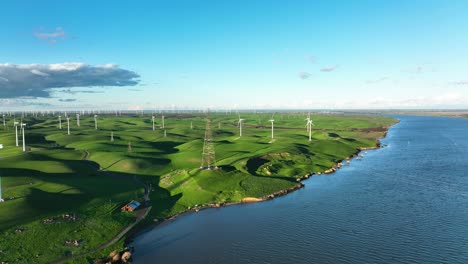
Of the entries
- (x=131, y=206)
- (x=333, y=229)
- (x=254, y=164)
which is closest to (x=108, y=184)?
(x=131, y=206)

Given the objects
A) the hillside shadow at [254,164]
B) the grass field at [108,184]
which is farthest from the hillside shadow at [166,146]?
the hillside shadow at [254,164]

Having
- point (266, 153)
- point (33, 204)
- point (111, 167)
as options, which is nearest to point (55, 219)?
point (33, 204)

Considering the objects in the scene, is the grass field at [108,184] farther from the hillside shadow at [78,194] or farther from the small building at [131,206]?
the small building at [131,206]

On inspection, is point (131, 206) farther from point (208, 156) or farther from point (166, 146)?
point (166, 146)

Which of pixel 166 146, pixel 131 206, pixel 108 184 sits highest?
pixel 166 146

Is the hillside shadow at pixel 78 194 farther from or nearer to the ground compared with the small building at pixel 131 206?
farther from the ground

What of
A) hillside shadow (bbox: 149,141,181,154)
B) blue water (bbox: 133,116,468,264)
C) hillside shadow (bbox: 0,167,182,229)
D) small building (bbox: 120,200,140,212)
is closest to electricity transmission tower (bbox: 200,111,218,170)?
hillside shadow (bbox: 0,167,182,229)

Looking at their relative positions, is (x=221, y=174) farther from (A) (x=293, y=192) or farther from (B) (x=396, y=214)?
(B) (x=396, y=214)

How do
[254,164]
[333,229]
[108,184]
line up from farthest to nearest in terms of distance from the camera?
[254,164] < [108,184] < [333,229]
